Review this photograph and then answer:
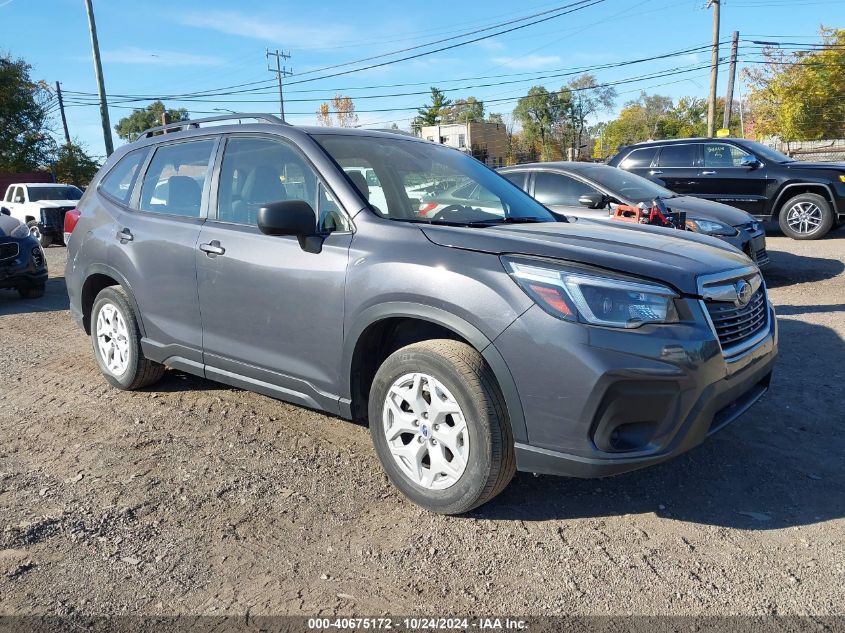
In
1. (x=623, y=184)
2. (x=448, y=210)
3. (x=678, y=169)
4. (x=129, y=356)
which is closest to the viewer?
(x=448, y=210)

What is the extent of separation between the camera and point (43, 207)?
1742 centimetres

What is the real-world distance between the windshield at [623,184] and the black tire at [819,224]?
393cm

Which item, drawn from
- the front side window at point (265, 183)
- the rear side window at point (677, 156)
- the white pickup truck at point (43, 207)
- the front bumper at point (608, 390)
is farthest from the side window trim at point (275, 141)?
the white pickup truck at point (43, 207)

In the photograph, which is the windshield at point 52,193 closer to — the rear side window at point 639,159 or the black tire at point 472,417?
the rear side window at point 639,159

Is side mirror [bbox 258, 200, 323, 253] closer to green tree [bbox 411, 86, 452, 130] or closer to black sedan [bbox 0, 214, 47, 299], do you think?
black sedan [bbox 0, 214, 47, 299]

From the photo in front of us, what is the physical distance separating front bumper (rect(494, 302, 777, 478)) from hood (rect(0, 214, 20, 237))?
8.56 m

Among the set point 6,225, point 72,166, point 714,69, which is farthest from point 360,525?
point 72,166

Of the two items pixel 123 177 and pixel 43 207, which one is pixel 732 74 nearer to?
pixel 43 207

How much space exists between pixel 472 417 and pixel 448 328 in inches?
15.9

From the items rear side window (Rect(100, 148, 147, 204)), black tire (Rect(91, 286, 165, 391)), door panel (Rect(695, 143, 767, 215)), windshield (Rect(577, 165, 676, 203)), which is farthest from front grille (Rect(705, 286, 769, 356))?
door panel (Rect(695, 143, 767, 215))

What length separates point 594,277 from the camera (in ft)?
8.57

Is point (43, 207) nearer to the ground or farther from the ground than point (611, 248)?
nearer to the ground

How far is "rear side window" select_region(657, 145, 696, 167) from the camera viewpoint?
37.9ft

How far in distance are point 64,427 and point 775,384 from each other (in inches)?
188
